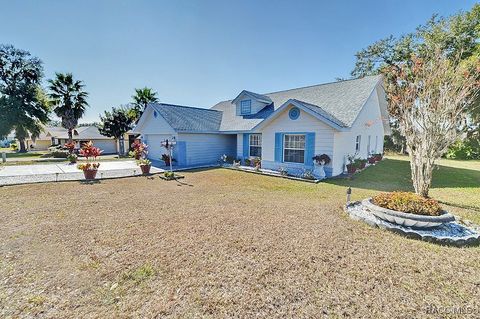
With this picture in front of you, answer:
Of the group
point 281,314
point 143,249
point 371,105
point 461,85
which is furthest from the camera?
point 371,105

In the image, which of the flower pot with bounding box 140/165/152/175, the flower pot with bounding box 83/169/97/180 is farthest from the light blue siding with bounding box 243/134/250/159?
the flower pot with bounding box 83/169/97/180

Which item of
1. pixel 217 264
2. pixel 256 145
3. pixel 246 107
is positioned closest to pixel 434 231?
pixel 217 264

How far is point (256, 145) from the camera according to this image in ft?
49.7

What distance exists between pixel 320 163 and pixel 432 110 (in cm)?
516

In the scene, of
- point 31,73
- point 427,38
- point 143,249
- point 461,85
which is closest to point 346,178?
point 461,85

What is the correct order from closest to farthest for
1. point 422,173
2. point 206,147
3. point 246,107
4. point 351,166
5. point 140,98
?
Answer: point 422,173, point 351,166, point 206,147, point 246,107, point 140,98

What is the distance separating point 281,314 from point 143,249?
9.45ft

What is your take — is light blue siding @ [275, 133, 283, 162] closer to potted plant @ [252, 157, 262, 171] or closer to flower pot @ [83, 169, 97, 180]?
potted plant @ [252, 157, 262, 171]

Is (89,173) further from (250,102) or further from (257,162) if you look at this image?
(250,102)

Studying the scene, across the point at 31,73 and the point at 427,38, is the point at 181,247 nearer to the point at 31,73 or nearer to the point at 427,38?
the point at 427,38

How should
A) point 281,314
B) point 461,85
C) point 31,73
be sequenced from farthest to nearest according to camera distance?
point 31,73 < point 461,85 < point 281,314

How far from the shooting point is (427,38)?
19.4 meters

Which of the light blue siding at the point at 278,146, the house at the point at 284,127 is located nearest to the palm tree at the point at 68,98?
the house at the point at 284,127

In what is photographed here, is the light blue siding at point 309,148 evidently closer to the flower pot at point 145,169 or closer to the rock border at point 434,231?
the rock border at point 434,231
